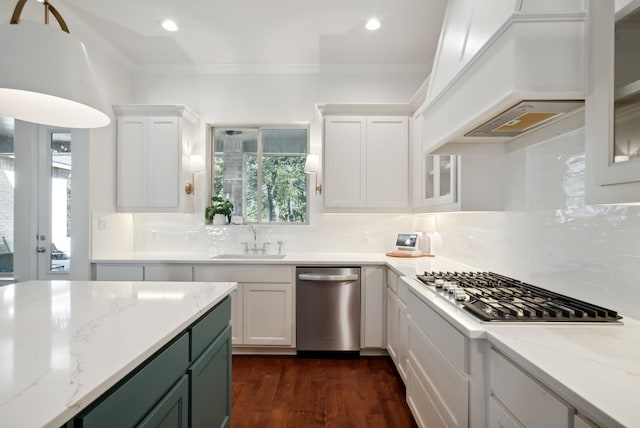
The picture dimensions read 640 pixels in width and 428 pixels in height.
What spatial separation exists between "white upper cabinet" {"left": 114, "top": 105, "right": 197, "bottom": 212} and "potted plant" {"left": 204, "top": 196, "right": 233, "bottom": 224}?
297 millimetres

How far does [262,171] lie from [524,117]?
107 inches

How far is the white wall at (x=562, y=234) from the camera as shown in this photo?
122cm

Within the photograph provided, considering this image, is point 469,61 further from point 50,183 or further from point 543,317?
point 50,183

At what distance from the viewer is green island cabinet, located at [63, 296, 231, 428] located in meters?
0.80

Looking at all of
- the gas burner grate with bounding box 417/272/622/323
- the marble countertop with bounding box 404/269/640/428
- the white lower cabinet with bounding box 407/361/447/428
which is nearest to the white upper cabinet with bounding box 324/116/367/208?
the gas burner grate with bounding box 417/272/622/323

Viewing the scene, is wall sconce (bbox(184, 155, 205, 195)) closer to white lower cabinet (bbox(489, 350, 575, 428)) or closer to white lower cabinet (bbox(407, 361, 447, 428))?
white lower cabinet (bbox(407, 361, 447, 428))

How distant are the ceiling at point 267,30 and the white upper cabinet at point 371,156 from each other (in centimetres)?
69

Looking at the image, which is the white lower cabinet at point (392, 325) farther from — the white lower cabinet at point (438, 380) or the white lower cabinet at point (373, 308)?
the white lower cabinet at point (438, 380)

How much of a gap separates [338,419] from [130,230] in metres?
2.88

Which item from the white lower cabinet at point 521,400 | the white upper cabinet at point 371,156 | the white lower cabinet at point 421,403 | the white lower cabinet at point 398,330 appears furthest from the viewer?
the white upper cabinet at point 371,156

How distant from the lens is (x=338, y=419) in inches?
79.4

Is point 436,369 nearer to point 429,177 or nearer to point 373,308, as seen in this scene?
point 373,308

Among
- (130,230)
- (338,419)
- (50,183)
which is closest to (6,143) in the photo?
(50,183)

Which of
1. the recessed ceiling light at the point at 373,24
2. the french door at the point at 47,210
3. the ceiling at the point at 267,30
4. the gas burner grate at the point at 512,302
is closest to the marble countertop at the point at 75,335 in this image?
→ the gas burner grate at the point at 512,302
